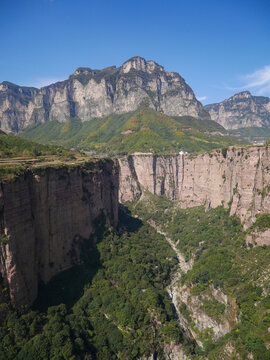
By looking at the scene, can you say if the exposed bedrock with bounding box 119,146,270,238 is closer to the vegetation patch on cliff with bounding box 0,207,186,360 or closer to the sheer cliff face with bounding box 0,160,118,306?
the vegetation patch on cliff with bounding box 0,207,186,360

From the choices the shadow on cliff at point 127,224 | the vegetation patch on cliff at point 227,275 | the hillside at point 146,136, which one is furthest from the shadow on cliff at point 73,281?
the hillside at point 146,136

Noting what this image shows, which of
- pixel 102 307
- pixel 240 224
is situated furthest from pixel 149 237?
pixel 102 307

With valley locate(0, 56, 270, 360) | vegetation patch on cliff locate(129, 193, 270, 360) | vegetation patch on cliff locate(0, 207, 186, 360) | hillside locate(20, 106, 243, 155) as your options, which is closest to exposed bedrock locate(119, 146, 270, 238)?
valley locate(0, 56, 270, 360)

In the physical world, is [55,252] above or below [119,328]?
above

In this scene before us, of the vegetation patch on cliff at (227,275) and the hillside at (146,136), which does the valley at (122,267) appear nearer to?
the vegetation patch on cliff at (227,275)

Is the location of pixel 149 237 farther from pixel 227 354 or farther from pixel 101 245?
pixel 227 354

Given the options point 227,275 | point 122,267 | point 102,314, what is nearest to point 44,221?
point 102,314
